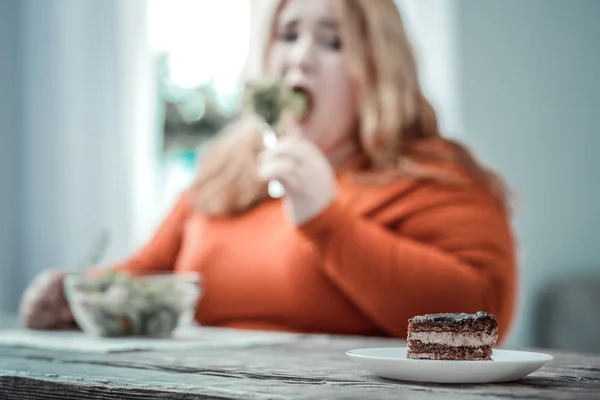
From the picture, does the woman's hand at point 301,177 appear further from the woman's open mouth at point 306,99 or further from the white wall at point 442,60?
the white wall at point 442,60

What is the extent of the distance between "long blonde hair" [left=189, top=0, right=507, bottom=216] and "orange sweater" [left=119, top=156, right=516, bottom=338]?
40 millimetres

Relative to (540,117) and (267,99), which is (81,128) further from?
(267,99)

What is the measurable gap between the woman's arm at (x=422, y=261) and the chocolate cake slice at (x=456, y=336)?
2.18ft

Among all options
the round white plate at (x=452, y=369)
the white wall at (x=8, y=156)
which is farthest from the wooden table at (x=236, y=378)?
the white wall at (x=8, y=156)

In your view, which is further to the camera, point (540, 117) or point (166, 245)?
point (540, 117)

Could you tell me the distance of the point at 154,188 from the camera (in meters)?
3.26

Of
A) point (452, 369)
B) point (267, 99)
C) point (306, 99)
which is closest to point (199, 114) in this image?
point (306, 99)

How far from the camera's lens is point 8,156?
3555mm

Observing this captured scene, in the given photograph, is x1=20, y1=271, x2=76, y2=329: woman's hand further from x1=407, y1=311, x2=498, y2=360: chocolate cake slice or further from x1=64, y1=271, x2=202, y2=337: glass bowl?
x1=407, y1=311, x2=498, y2=360: chocolate cake slice

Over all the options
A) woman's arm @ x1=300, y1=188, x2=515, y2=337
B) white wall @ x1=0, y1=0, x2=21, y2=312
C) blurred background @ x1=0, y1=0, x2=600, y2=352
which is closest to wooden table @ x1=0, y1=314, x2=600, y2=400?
woman's arm @ x1=300, y1=188, x2=515, y2=337

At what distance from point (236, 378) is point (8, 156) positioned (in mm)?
3032

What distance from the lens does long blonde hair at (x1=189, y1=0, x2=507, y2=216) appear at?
5.52 ft

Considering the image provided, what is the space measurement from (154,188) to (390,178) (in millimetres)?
1781

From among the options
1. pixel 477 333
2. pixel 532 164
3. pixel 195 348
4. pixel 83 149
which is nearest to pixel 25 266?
pixel 83 149
